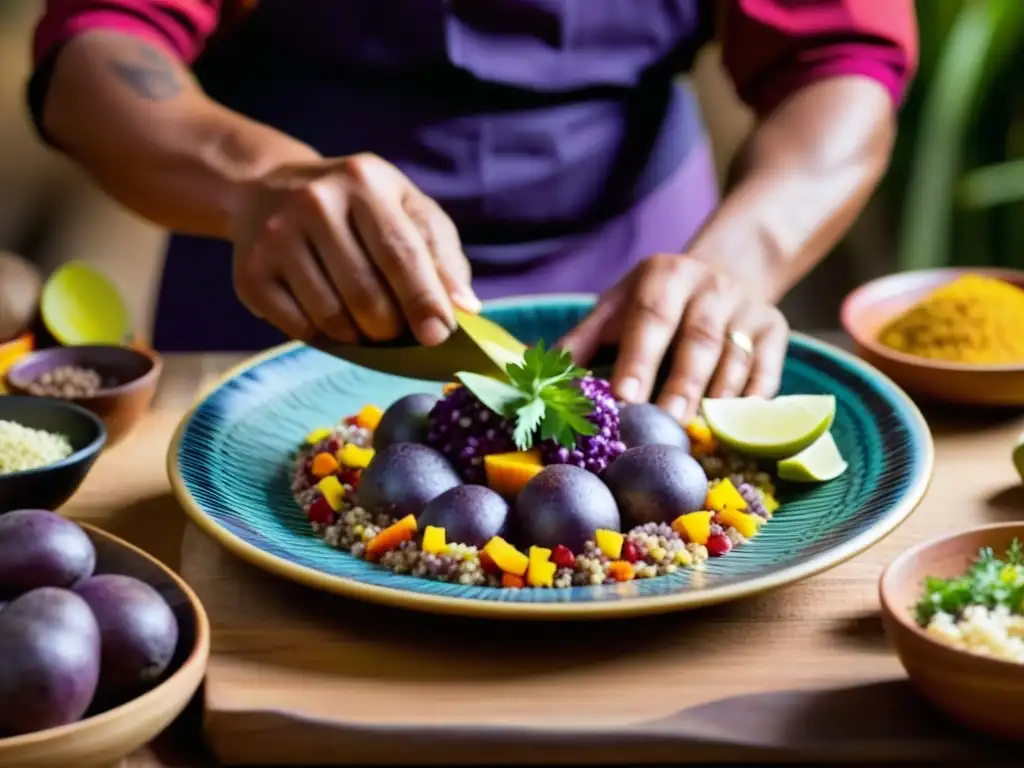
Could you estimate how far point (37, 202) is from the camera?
3.38 metres

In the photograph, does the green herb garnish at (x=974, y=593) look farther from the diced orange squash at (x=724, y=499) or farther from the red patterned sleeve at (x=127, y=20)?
the red patterned sleeve at (x=127, y=20)

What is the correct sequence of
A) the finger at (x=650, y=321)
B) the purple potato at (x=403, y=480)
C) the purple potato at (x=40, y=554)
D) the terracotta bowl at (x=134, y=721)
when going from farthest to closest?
the finger at (x=650, y=321) → the purple potato at (x=403, y=480) → the purple potato at (x=40, y=554) → the terracotta bowl at (x=134, y=721)

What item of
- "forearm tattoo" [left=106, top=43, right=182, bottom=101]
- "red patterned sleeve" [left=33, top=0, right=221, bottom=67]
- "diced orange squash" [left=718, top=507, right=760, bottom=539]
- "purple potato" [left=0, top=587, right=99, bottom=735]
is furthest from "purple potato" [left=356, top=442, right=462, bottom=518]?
"red patterned sleeve" [left=33, top=0, right=221, bottom=67]

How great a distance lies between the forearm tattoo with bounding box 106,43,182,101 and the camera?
1.57m

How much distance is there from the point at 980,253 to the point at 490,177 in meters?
1.52

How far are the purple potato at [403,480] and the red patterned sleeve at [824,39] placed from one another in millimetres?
926

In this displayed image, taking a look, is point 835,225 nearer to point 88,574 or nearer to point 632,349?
point 632,349

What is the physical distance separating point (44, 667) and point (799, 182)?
46.5 inches

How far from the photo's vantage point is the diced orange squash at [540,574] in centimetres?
98

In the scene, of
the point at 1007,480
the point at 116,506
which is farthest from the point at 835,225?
the point at 116,506

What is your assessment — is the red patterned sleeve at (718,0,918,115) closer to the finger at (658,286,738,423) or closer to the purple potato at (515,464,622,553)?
the finger at (658,286,738,423)

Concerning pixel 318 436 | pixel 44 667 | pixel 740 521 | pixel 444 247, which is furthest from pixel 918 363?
pixel 44 667

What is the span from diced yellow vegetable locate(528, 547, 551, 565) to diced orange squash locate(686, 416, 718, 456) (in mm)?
279

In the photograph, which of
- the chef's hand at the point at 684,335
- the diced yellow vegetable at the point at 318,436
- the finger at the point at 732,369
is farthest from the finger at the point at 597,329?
the diced yellow vegetable at the point at 318,436
